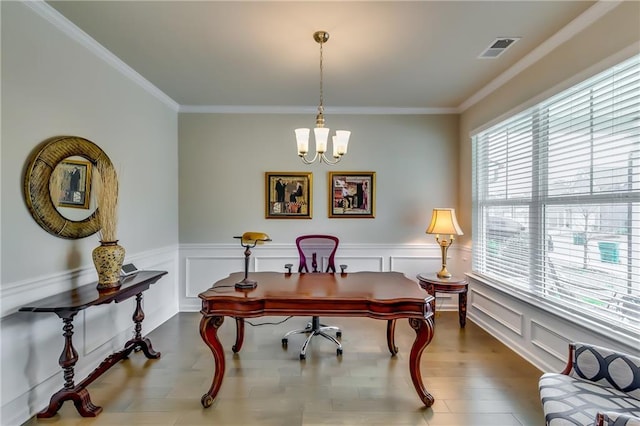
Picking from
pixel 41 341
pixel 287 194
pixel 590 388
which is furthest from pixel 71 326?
pixel 590 388

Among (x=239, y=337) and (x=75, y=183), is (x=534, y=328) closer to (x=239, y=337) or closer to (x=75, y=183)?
(x=239, y=337)

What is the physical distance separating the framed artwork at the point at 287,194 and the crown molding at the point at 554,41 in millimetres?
2265

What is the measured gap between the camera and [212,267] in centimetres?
401

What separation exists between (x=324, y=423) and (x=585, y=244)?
2.18 m

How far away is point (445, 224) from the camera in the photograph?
134 inches

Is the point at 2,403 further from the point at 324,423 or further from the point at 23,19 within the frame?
the point at 23,19

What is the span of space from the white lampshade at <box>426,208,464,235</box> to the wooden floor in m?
1.11

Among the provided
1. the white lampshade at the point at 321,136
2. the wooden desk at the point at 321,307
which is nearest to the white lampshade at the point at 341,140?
the white lampshade at the point at 321,136

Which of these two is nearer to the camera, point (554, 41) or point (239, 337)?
point (554, 41)

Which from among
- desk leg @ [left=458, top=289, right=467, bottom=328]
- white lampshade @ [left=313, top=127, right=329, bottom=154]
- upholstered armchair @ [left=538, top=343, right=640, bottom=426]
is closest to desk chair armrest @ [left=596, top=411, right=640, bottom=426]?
upholstered armchair @ [left=538, top=343, right=640, bottom=426]

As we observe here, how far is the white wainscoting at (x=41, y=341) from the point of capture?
71.7 inches

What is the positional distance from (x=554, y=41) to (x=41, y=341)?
4259 mm

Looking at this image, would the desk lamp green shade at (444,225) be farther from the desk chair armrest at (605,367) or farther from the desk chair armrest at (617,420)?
the desk chair armrest at (617,420)

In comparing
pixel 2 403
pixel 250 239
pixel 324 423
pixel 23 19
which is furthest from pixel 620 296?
pixel 23 19
